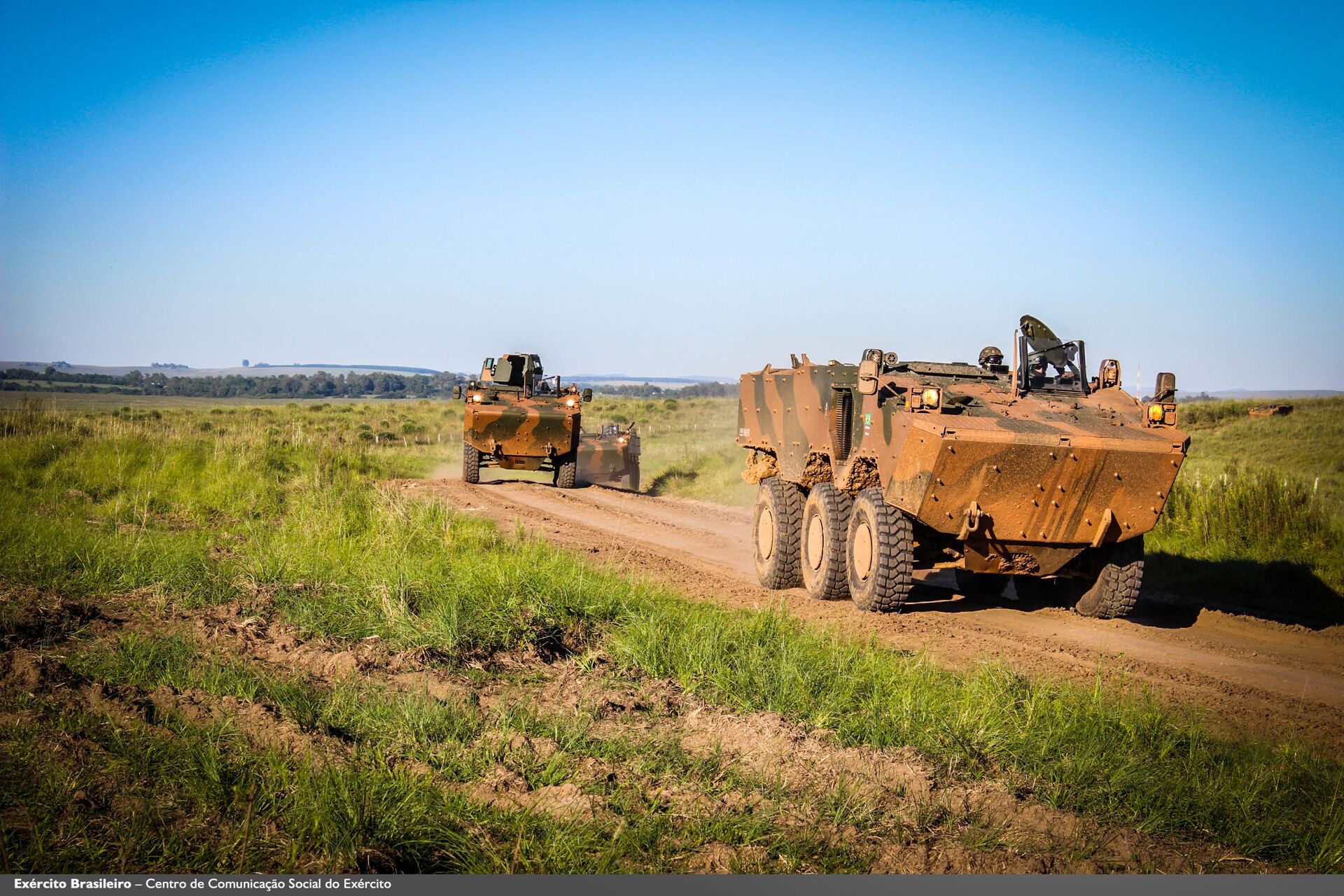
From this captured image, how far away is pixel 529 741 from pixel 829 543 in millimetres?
5145

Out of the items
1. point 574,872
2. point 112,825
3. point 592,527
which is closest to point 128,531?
point 592,527

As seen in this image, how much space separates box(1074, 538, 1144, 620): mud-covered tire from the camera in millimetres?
8570

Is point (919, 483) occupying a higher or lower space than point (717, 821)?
higher

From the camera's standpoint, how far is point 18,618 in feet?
19.2

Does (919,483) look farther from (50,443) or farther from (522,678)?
(50,443)

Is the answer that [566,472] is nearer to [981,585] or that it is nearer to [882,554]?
[981,585]

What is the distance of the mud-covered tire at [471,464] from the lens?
19406 mm

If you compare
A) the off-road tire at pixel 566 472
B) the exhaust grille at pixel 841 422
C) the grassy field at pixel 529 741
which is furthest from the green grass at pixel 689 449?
the grassy field at pixel 529 741

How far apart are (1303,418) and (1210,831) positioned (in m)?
32.7

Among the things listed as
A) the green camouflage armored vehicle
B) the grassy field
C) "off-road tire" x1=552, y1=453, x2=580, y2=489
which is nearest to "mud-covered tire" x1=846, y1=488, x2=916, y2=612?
the grassy field

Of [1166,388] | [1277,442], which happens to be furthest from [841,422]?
[1277,442]

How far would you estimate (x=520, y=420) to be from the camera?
18.6m

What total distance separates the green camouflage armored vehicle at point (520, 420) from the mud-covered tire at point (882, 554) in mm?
10830

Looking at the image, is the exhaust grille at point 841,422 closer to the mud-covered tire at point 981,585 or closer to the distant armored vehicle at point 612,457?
the mud-covered tire at point 981,585
